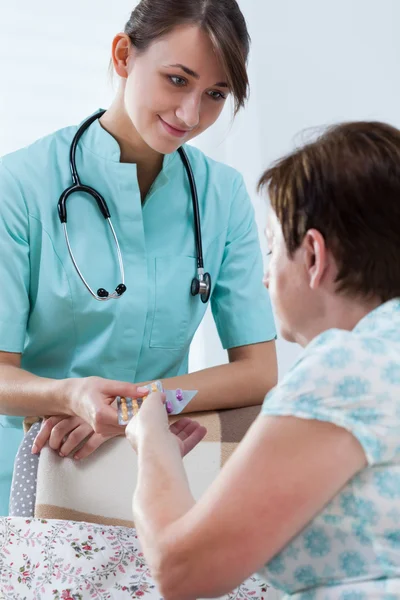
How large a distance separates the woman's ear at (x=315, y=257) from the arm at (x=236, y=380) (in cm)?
A: 65

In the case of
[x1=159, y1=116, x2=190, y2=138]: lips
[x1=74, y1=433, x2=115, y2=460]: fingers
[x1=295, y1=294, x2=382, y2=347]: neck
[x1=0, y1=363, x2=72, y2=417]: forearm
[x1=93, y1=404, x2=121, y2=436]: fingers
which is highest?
[x1=159, y1=116, x2=190, y2=138]: lips

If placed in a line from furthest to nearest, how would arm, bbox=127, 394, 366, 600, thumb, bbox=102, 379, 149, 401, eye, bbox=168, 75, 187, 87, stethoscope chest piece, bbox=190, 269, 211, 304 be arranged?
stethoscope chest piece, bbox=190, 269, 211, 304 < eye, bbox=168, 75, 187, 87 < thumb, bbox=102, 379, 149, 401 < arm, bbox=127, 394, 366, 600

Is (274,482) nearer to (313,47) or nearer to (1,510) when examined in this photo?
→ (1,510)

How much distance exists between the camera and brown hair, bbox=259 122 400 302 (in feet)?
A: 2.82

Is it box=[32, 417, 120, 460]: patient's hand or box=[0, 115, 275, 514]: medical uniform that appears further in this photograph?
box=[0, 115, 275, 514]: medical uniform

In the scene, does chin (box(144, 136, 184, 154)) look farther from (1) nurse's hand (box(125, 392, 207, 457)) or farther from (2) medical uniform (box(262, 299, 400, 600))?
(2) medical uniform (box(262, 299, 400, 600))

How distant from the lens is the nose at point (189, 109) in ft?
4.92

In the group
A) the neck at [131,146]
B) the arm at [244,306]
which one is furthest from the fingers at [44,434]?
the neck at [131,146]

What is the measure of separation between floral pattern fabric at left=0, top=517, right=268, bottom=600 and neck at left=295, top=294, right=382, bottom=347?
1.55 feet

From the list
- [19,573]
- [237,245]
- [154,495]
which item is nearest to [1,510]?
[19,573]

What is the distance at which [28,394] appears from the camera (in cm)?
144

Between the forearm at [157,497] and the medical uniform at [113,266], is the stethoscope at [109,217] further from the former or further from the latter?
the forearm at [157,497]

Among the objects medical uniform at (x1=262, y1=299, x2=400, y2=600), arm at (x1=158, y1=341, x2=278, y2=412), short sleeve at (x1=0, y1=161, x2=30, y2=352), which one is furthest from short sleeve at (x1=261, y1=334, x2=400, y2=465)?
short sleeve at (x1=0, y1=161, x2=30, y2=352)

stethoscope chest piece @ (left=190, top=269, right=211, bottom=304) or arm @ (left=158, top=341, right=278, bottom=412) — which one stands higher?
stethoscope chest piece @ (left=190, top=269, right=211, bottom=304)
